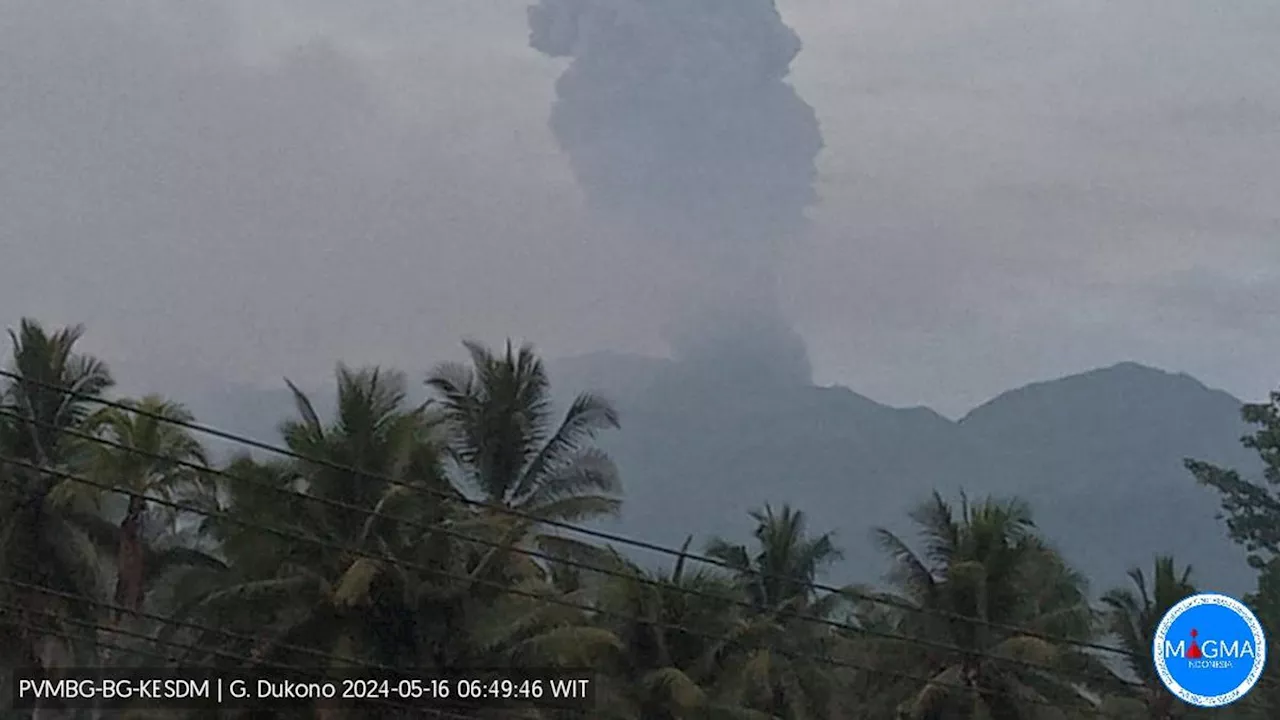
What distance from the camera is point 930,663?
2758cm

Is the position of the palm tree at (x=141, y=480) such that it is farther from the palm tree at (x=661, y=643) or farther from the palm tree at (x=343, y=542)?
the palm tree at (x=661, y=643)

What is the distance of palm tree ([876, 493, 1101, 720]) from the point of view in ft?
87.2

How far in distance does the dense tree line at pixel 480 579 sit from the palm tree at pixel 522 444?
0.13ft

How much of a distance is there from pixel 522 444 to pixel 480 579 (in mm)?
6010

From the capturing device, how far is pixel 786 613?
25109mm

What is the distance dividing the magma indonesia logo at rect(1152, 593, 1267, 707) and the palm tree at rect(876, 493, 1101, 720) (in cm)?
822

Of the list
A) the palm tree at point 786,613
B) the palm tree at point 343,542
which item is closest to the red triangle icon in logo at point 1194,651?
the palm tree at point 786,613

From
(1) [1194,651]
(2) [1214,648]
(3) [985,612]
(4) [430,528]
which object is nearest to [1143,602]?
(3) [985,612]

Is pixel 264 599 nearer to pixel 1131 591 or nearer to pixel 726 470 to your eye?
pixel 1131 591

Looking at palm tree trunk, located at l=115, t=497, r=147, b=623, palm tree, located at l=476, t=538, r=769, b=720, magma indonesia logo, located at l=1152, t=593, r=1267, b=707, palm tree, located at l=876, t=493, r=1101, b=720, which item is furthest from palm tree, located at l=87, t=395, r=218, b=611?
magma indonesia logo, located at l=1152, t=593, r=1267, b=707

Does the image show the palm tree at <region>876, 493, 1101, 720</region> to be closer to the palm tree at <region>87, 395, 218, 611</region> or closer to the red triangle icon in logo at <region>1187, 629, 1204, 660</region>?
the red triangle icon in logo at <region>1187, 629, 1204, 660</region>

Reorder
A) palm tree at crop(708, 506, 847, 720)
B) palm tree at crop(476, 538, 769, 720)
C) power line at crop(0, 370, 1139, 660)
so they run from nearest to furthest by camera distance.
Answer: power line at crop(0, 370, 1139, 660), palm tree at crop(476, 538, 769, 720), palm tree at crop(708, 506, 847, 720)

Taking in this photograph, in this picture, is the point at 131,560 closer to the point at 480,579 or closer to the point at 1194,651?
the point at 480,579

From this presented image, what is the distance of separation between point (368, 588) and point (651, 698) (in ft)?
22.0
